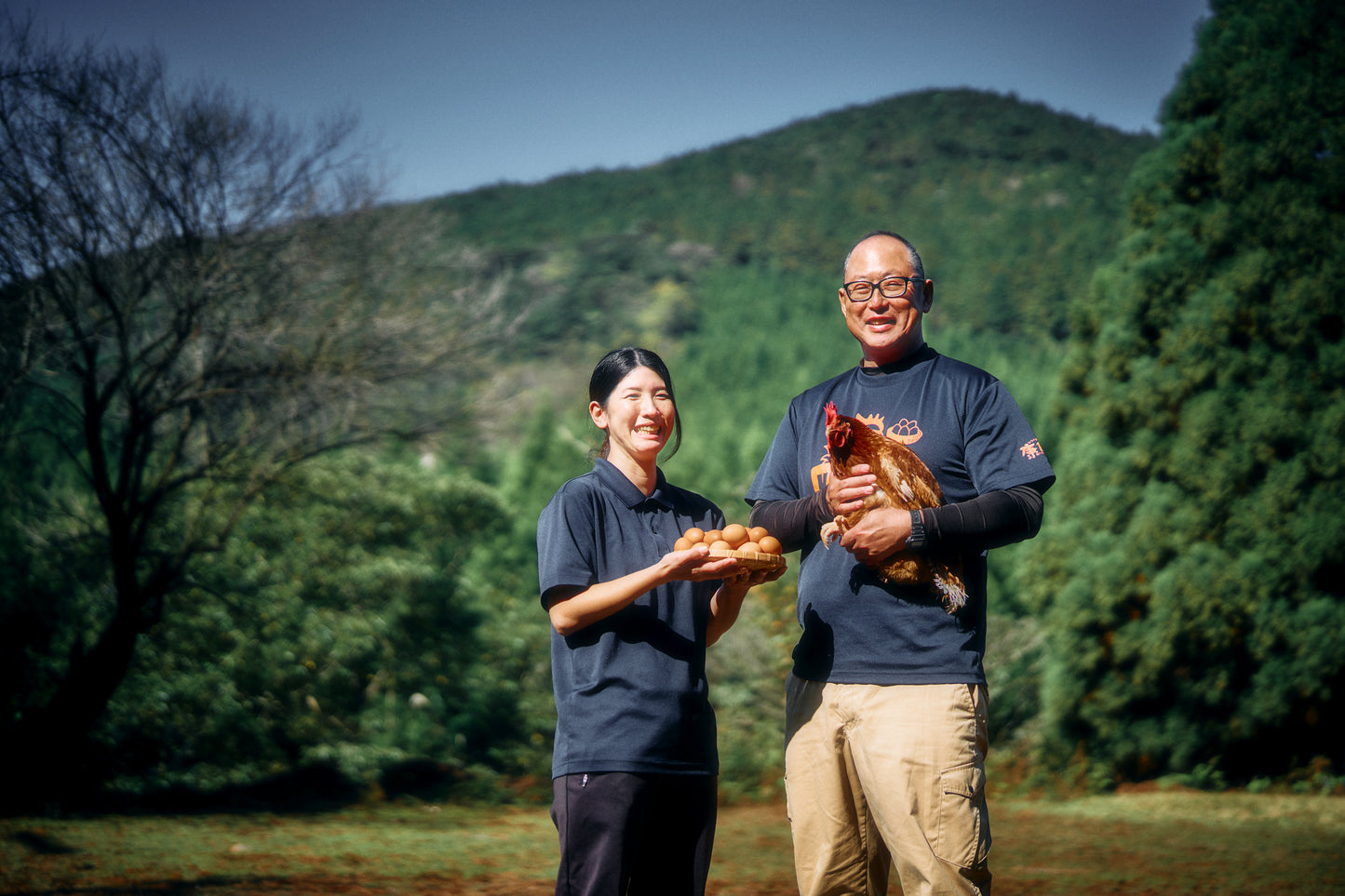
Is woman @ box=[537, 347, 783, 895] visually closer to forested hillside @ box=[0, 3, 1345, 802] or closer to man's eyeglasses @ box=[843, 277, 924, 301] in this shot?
man's eyeglasses @ box=[843, 277, 924, 301]

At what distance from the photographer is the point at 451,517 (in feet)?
47.5

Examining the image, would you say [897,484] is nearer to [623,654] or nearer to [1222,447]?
[623,654]

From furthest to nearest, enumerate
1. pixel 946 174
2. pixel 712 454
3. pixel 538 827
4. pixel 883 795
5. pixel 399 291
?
1. pixel 946 174
2. pixel 712 454
3. pixel 399 291
4. pixel 538 827
5. pixel 883 795

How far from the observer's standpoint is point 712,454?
3059 cm

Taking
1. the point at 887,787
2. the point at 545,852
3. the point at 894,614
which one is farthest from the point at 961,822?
the point at 545,852

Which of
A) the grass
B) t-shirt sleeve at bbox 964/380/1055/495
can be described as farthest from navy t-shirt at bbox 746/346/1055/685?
the grass

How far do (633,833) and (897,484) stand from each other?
0.97 metres

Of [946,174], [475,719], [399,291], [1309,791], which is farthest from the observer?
[946,174]

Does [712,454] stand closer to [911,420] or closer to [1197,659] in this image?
[1197,659]

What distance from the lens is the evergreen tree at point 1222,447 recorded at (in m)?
8.48

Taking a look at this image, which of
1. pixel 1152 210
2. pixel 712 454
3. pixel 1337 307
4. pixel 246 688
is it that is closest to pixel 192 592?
pixel 246 688

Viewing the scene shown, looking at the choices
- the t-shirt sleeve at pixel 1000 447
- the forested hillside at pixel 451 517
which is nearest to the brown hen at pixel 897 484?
the t-shirt sleeve at pixel 1000 447

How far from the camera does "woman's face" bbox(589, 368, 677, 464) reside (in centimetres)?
243

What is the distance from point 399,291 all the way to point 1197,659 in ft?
30.5
